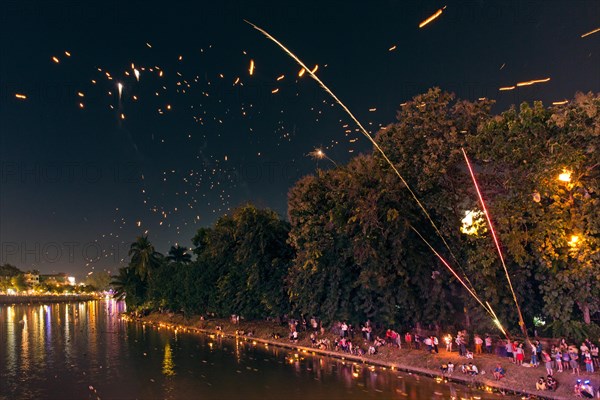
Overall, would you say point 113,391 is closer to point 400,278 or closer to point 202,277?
point 400,278

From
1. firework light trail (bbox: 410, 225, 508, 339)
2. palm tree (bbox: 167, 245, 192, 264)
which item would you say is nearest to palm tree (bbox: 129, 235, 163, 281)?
palm tree (bbox: 167, 245, 192, 264)

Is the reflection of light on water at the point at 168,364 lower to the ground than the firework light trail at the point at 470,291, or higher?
lower

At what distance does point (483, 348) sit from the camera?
29.5 meters

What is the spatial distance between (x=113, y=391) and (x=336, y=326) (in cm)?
1785

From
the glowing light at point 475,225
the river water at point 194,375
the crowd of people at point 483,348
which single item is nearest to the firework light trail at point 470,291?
the crowd of people at point 483,348

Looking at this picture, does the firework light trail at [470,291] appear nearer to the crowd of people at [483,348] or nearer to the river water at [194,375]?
the crowd of people at [483,348]

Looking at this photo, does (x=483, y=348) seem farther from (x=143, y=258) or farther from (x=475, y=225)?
(x=143, y=258)

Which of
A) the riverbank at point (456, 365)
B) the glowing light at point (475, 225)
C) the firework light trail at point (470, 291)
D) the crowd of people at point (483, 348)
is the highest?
the glowing light at point (475, 225)

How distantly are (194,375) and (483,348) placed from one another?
1703 centimetres

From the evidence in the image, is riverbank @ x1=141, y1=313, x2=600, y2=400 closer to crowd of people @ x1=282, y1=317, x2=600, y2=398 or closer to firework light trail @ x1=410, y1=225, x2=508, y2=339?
crowd of people @ x1=282, y1=317, x2=600, y2=398

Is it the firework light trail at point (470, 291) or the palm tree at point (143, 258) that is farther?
the palm tree at point (143, 258)

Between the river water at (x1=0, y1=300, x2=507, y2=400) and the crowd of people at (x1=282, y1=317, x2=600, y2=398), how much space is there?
6.66 feet

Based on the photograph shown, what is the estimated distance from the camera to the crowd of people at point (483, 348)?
23.5m

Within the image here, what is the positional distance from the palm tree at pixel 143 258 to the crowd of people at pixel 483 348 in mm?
53418
